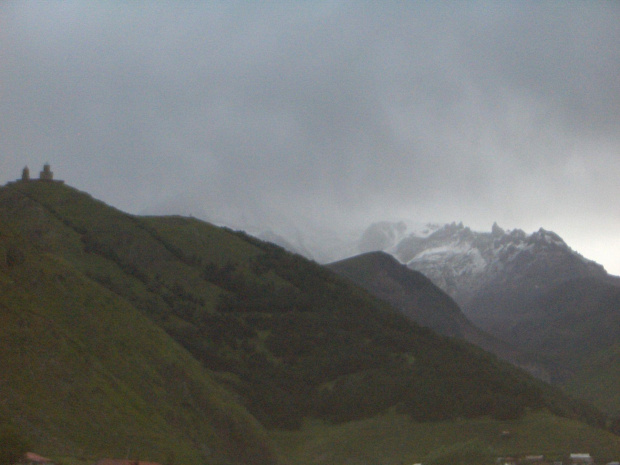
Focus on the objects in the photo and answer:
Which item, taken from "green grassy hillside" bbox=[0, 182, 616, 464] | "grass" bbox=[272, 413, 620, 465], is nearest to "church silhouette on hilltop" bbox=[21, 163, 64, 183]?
"green grassy hillside" bbox=[0, 182, 616, 464]

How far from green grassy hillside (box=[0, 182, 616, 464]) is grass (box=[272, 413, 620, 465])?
10.8 ft

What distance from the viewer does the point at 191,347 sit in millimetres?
142500

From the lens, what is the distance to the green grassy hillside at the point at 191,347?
254 ft

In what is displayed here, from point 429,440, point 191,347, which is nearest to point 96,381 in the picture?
point 429,440

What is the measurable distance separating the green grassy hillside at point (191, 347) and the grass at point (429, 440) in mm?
3298

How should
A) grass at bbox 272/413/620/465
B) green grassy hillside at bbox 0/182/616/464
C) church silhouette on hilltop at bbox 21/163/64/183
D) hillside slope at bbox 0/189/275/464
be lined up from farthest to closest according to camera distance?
church silhouette on hilltop at bbox 21/163/64/183, grass at bbox 272/413/620/465, green grassy hillside at bbox 0/182/616/464, hillside slope at bbox 0/189/275/464

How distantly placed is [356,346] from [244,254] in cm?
4017

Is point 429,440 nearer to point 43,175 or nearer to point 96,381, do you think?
point 96,381

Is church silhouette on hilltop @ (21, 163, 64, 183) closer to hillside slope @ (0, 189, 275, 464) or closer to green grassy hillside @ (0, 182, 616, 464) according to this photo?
green grassy hillside @ (0, 182, 616, 464)

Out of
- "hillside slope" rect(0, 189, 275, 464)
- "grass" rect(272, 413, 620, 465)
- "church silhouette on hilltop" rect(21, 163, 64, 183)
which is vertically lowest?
"grass" rect(272, 413, 620, 465)

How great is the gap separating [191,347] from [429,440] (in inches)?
1799

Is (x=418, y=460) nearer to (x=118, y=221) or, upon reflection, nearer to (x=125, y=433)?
(x=125, y=433)

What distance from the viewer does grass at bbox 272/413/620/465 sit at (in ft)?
337

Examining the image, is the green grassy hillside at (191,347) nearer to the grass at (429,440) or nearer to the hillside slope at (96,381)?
the hillside slope at (96,381)
